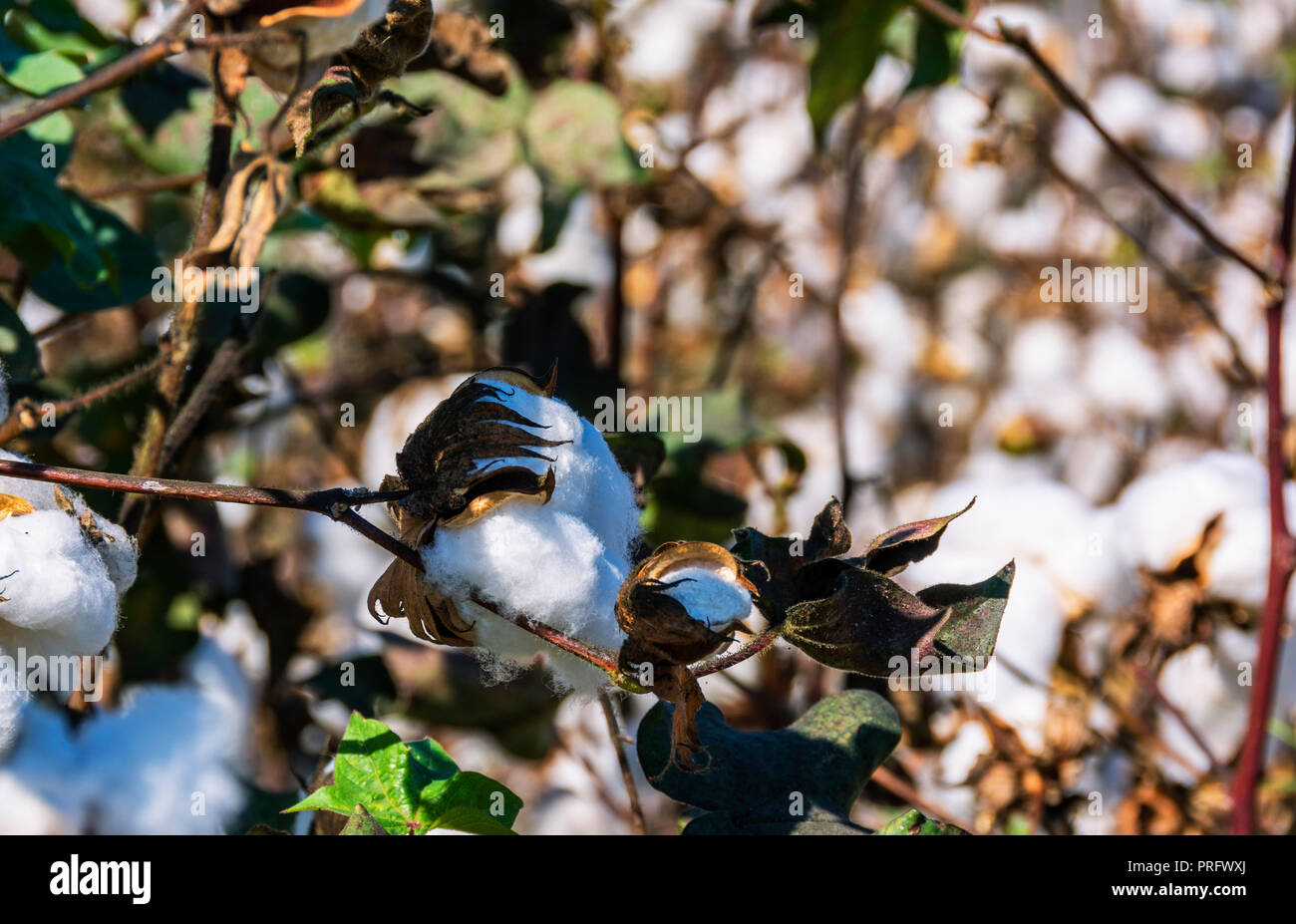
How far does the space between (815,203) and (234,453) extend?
164 cm

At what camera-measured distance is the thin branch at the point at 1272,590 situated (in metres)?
0.96

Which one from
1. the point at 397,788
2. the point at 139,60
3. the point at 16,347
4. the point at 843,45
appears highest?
the point at 843,45

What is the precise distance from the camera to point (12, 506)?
0.54 meters

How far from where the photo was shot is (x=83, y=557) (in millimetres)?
557

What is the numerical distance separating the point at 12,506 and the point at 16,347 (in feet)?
0.86

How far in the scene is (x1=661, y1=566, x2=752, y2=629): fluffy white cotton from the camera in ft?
1.62

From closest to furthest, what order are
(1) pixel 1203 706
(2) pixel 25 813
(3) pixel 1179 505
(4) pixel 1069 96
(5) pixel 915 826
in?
1. (5) pixel 915 826
2. (2) pixel 25 813
3. (4) pixel 1069 96
4. (3) pixel 1179 505
5. (1) pixel 1203 706

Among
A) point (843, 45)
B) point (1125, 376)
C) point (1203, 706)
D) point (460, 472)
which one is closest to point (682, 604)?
point (460, 472)

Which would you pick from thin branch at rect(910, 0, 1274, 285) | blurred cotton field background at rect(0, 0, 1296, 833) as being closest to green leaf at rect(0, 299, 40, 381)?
blurred cotton field background at rect(0, 0, 1296, 833)

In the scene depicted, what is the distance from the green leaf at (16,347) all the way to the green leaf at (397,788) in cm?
32

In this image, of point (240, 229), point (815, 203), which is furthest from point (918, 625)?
point (815, 203)

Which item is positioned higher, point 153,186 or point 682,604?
point 153,186

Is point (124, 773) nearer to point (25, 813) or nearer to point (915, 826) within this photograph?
point (25, 813)

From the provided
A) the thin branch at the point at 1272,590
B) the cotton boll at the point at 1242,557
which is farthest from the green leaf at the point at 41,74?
the cotton boll at the point at 1242,557
